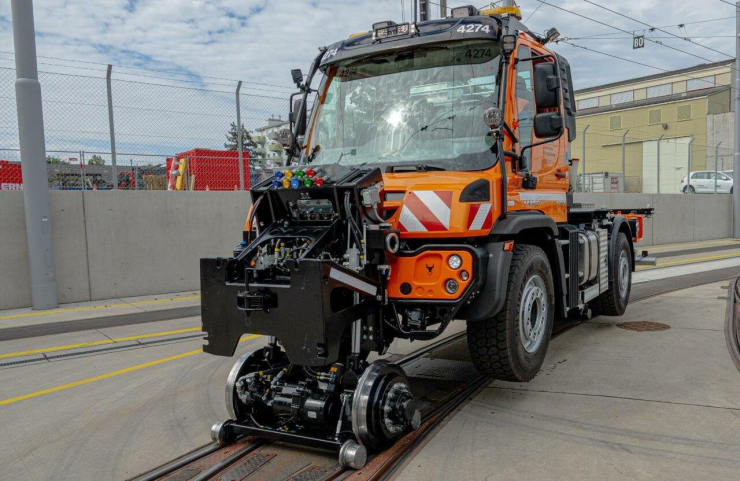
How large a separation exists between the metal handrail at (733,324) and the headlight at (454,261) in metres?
3.21

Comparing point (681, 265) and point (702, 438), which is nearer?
point (702, 438)

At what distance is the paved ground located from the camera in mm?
3543

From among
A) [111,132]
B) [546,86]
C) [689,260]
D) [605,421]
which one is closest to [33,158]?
[111,132]

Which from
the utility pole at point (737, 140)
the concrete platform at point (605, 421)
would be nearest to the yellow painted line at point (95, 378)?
the concrete platform at point (605, 421)

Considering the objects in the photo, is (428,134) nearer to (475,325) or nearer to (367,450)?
(475,325)

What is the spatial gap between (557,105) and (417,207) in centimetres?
155

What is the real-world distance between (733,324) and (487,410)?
4.21 meters

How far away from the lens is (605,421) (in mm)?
4137

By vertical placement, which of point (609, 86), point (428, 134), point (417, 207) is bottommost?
point (417, 207)

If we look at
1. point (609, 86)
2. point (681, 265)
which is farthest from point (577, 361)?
point (609, 86)

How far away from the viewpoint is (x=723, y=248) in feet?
63.2

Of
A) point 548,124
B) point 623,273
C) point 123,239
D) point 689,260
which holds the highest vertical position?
point 548,124

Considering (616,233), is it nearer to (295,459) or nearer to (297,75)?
(297,75)

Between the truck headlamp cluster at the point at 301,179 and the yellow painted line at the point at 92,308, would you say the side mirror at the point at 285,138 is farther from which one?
the yellow painted line at the point at 92,308
